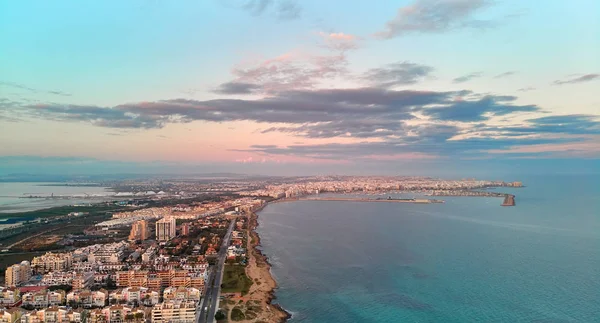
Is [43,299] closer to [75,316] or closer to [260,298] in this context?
[75,316]

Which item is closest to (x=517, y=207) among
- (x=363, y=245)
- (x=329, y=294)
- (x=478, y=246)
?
(x=478, y=246)

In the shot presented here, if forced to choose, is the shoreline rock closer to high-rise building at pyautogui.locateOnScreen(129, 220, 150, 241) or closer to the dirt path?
the dirt path

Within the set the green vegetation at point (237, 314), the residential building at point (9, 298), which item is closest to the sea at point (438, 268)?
the green vegetation at point (237, 314)

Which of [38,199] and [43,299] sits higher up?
[43,299]

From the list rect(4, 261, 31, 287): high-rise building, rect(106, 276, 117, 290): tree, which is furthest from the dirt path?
rect(4, 261, 31, 287): high-rise building

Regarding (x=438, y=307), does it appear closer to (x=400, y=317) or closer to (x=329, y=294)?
(x=400, y=317)

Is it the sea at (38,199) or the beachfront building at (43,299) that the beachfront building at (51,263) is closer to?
the beachfront building at (43,299)

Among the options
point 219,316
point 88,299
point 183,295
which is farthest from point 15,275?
point 219,316
